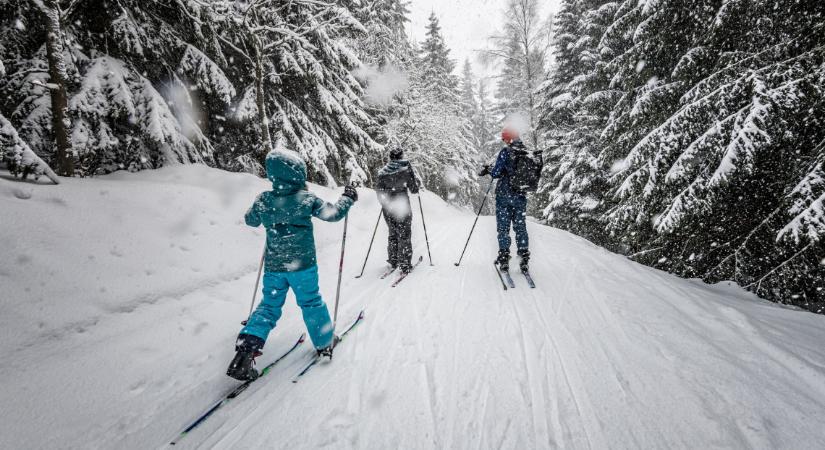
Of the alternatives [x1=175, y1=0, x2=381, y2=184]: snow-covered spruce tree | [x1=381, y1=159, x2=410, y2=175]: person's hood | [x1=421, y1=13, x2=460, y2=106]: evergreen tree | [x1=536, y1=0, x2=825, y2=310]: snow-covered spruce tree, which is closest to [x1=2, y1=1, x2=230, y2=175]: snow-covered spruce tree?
[x1=175, y1=0, x2=381, y2=184]: snow-covered spruce tree

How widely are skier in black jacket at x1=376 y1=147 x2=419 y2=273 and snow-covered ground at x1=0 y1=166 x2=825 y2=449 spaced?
0.77 m

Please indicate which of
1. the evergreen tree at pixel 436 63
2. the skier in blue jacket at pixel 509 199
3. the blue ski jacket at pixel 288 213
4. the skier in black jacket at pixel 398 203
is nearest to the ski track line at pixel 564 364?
the skier in blue jacket at pixel 509 199

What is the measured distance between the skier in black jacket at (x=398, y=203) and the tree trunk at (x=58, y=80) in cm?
505

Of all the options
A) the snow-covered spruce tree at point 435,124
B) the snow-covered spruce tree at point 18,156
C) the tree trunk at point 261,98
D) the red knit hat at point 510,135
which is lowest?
the snow-covered spruce tree at point 18,156

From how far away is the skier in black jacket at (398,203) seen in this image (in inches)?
222

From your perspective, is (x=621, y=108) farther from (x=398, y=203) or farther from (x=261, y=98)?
(x=261, y=98)

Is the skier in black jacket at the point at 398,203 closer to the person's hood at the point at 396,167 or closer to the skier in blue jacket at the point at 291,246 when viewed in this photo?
the person's hood at the point at 396,167

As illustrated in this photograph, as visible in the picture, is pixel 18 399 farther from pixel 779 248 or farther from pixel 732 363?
pixel 779 248

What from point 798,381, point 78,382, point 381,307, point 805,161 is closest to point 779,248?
point 805,161

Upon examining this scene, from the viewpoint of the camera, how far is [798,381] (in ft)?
7.94

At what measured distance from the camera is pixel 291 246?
2.89m

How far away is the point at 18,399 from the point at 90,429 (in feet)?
2.36

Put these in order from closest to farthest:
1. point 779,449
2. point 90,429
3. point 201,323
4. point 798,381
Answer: point 779,449 → point 90,429 → point 798,381 → point 201,323

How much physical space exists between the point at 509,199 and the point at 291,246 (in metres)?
3.70
